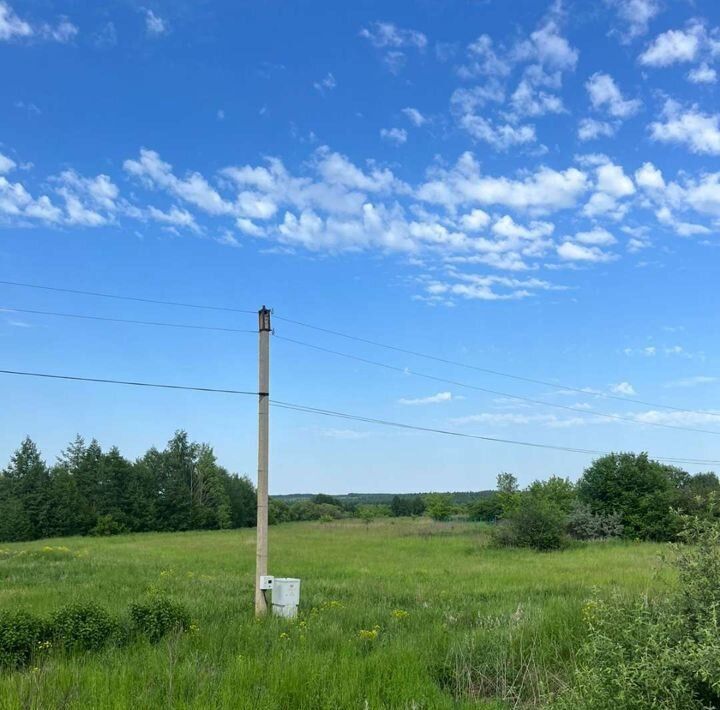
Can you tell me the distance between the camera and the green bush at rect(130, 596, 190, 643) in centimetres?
962

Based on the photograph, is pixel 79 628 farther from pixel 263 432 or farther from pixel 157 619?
pixel 263 432

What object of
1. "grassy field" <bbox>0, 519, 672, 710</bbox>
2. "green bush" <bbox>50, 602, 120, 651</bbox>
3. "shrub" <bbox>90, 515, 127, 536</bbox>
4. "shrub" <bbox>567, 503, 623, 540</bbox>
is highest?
"green bush" <bbox>50, 602, 120, 651</bbox>

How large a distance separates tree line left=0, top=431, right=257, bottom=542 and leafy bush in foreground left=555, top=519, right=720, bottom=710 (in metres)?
72.6

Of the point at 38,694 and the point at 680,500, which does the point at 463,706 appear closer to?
the point at 38,694

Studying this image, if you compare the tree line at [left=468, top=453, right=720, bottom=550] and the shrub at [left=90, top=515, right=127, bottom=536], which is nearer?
the tree line at [left=468, top=453, right=720, bottom=550]

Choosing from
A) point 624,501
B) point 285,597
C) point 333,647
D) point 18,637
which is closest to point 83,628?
point 18,637

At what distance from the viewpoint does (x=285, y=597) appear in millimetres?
11953

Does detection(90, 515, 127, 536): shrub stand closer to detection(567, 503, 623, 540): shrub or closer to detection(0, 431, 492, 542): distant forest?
detection(0, 431, 492, 542): distant forest

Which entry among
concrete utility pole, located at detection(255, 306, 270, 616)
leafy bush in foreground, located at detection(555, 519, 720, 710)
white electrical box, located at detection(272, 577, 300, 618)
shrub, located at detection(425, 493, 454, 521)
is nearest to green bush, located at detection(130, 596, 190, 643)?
white electrical box, located at detection(272, 577, 300, 618)

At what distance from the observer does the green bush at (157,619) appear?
9625mm

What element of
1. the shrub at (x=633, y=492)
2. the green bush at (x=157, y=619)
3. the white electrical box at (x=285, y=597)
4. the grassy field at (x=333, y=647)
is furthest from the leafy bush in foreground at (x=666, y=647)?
the shrub at (x=633, y=492)

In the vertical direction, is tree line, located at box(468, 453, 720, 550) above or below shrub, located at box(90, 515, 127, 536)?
above

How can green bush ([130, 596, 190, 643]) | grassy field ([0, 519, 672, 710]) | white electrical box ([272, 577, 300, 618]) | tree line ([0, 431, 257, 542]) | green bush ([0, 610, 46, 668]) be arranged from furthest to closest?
tree line ([0, 431, 257, 542]), white electrical box ([272, 577, 300, 618]), green bush ([130, 596, 190, 643]), green bush ([0, 610, 46, 668]), grassy field ([0, 519, 672, 710])

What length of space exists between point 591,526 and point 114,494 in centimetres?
5580
